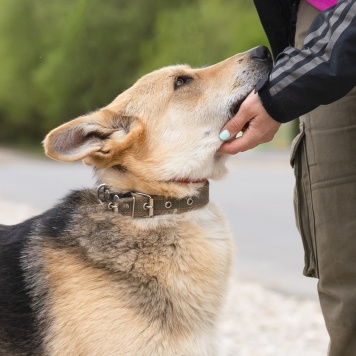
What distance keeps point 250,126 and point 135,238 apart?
741 millimetres

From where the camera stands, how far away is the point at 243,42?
27.0 m

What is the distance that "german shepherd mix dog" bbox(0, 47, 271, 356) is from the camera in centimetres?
349

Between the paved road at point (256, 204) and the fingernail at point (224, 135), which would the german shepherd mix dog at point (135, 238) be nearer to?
the fingernail at point (224, 135)

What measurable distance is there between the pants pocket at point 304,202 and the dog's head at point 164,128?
1.20 ft

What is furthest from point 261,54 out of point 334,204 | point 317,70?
point 334,204

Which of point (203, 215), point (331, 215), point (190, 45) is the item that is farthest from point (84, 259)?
point (190, 45)

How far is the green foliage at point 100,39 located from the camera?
88.6 feet

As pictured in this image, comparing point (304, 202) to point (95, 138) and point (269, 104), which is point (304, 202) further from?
point (95, 138)

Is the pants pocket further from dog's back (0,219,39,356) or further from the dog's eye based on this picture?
dog's back (0,219,39,356)

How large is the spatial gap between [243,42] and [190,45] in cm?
755

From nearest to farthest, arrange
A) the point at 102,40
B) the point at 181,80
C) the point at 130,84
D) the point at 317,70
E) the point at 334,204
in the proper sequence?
1. the point at 317,70
2. the point at 334,204
3. the point at 181,80
4. the point at 102,40
5. the point at 130,84

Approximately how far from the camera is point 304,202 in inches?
150

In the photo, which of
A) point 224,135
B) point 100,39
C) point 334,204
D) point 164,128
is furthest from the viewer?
point 100,39

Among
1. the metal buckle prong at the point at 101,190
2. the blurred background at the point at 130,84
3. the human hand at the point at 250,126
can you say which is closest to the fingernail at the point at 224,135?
the human hand at the point at 250,126
